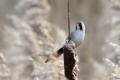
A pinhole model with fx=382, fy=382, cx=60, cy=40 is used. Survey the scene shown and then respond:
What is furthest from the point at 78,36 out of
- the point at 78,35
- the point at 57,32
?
the point at 57,32

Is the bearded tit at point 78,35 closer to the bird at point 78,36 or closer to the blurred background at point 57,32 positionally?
the bird at point 78,36

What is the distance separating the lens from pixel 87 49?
3680 millimetres

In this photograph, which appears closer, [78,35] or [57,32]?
[78,35]

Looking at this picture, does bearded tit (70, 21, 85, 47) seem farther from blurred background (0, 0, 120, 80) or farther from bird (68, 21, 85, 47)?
blurred background (0, 0, 120, 80)

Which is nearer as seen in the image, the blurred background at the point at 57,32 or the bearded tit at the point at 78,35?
the bearded tit at the point at 78,35

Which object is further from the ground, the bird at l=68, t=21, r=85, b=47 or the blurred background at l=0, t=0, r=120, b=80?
the blurred background at l=0, t=0, r=120, b=80

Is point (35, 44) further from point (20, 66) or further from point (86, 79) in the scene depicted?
point (86, 79)

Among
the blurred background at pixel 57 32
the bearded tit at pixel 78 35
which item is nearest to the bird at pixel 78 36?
the bearded tit at pixel 78 35

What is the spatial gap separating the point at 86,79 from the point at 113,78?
1.74 meters

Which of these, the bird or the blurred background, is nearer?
the bird

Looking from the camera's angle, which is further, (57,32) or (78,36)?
(57,32)

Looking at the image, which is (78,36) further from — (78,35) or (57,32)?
(57,32)

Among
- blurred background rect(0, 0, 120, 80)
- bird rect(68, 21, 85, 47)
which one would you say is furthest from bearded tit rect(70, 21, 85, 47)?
blurred background rect(0, 0, 120, 80)

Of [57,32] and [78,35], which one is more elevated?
[57,32]
